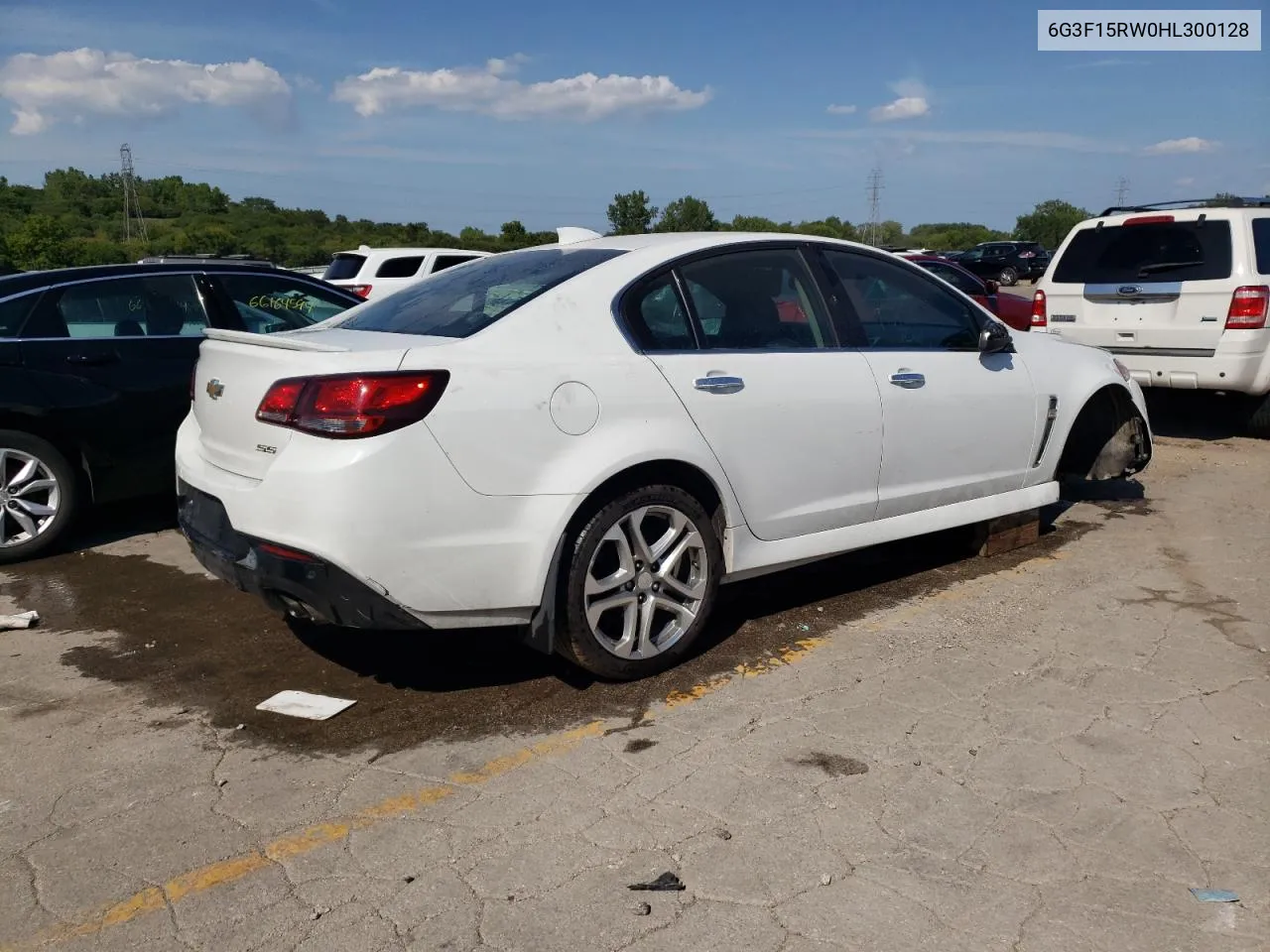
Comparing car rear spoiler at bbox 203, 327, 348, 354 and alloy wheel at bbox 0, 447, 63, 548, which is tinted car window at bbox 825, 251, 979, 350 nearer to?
car rear spoiler at bbox 203, 327, 348, 354

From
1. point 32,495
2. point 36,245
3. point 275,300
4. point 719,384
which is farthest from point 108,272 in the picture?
point 36,245

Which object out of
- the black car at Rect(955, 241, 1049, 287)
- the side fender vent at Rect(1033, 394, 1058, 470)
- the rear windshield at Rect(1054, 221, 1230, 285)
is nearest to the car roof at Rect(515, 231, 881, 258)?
the side fender vent at Rect(1033, 394, 1058, 470)

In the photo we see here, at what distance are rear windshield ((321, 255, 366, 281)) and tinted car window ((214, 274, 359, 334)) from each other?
9.59 meters

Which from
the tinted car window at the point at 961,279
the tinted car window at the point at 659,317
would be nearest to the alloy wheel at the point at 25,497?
the tinted car window at the point at 659,317

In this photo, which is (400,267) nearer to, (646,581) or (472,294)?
(472,294)

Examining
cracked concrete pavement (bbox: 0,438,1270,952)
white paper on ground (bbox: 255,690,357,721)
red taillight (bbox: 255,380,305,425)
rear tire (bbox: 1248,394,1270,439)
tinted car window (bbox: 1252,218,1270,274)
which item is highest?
tinted car window (bbox: 1252,218,1270,274)

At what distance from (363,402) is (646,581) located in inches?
48.6

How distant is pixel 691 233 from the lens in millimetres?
4707

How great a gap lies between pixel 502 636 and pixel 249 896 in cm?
191

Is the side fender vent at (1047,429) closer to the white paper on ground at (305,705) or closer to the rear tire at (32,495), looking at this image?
the white paper on ground at (305,705)

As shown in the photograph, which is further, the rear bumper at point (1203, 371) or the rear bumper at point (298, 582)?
the rear bumper at point (1203, 371)

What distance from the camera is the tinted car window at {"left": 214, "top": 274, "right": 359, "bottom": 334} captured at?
22.0ft

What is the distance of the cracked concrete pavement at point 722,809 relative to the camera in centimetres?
261

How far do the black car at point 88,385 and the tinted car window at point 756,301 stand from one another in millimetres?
3193
